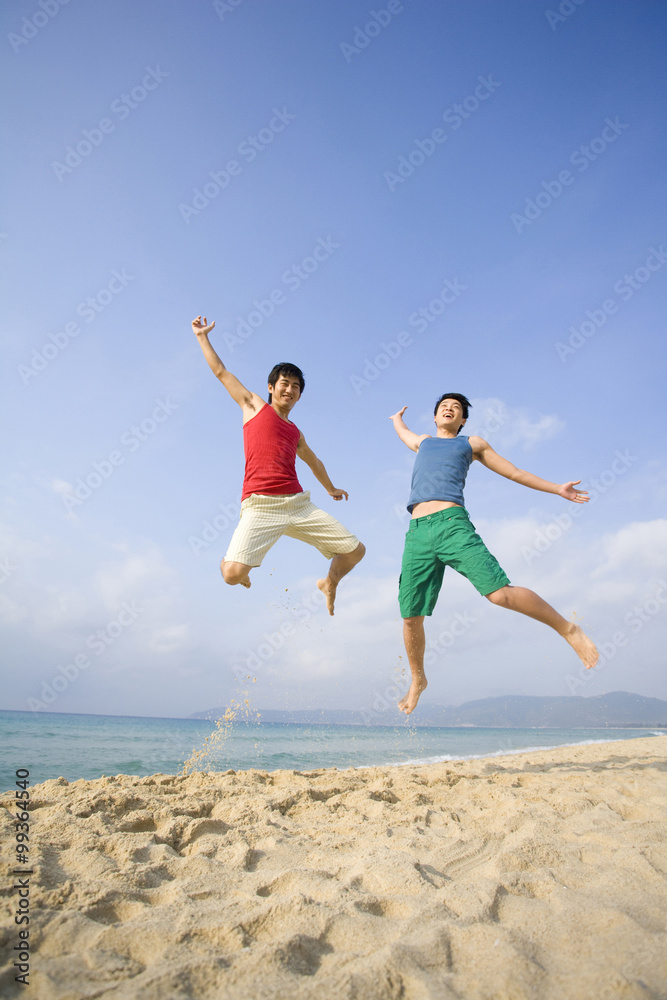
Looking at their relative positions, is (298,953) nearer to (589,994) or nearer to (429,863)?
(589,994)

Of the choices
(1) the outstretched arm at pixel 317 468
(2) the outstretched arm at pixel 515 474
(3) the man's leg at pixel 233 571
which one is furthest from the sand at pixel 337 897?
(1) the outstretched arm at pixel 317 468

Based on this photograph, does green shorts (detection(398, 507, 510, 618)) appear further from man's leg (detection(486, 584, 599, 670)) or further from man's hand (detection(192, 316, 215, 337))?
man's hand (detection(192, 316, 215, 337))

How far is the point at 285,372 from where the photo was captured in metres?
4.77

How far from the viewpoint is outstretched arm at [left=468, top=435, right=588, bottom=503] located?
13.7ft

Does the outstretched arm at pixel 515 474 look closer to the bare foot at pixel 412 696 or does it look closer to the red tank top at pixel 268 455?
the red tank top at pixel 268 455

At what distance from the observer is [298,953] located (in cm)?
144

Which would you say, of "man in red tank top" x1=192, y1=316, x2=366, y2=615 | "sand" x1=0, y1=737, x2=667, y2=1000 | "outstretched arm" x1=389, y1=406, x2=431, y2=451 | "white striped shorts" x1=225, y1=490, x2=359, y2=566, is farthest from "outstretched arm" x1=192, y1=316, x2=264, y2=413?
"sand" x1=0, y1=737, x2=667, y2=1000

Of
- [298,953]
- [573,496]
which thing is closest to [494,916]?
[298,953]

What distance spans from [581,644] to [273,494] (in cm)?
271

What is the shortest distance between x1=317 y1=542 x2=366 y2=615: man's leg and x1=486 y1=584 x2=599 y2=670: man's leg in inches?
51.6

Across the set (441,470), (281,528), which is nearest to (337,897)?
(281,528)

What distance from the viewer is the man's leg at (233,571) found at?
411 cm

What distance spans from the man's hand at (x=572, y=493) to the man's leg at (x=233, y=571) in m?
2.70

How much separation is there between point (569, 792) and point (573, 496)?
2.19 m
